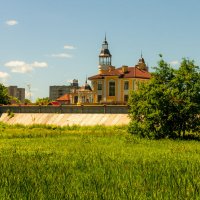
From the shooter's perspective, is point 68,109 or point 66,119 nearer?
point 66,119

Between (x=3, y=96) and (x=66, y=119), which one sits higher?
(x=3, y=96)

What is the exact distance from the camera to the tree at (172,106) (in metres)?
33.7

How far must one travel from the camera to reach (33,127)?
170 ft

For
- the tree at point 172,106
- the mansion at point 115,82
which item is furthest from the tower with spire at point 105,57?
the tree at point 172,106

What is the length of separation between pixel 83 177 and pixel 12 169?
3.00 meters

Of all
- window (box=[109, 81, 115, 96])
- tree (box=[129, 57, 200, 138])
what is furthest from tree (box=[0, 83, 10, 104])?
tree (box=[129, 57, 200, 138])

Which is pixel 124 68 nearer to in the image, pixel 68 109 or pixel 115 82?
pixel 115 82

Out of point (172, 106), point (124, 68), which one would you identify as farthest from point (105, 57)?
point (172, 106)

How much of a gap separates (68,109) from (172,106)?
25.9m

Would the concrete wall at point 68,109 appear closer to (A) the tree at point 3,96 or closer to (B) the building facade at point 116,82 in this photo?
(A) the tree at point 3,96

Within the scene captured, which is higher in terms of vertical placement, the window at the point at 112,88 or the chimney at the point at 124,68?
the chimney at the point at 124,68

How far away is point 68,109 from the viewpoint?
58031mm

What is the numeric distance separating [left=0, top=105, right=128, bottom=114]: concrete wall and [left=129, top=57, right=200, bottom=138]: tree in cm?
1757

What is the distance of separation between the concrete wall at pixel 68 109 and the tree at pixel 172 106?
17.6m
